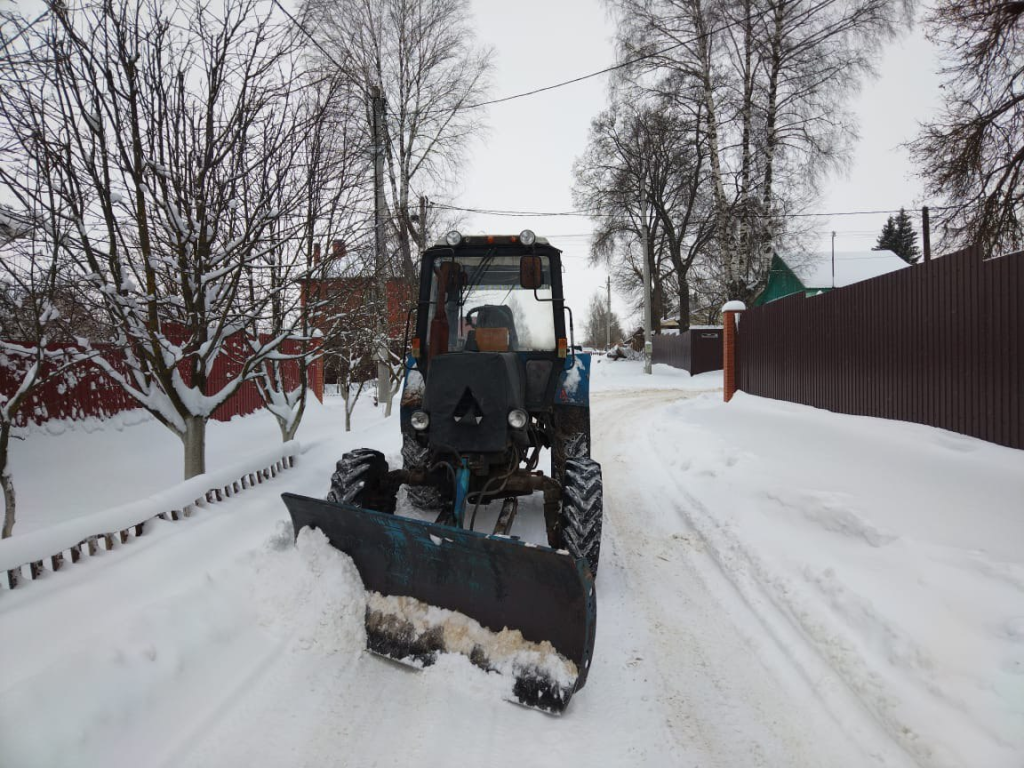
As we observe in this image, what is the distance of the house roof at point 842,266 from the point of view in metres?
28.5

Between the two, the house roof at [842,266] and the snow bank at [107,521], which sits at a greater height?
the house roof at [842,266]

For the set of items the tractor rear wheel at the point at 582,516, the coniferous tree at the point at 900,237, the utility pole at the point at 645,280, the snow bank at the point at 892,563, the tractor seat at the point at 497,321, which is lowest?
the snow bank at the point at 892,563

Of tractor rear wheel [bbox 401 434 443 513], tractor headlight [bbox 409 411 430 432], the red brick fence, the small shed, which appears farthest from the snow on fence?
the small shed

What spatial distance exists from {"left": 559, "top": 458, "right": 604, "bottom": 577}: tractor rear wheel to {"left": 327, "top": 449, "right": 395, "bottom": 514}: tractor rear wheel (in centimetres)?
130

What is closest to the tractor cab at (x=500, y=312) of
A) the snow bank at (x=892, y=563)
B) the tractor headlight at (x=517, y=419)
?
the tractor headlight at (x=517, y=419)

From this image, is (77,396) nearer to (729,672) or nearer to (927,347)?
(729,672)

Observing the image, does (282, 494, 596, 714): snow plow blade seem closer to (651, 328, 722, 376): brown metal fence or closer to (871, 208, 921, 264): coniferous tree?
(651, 328, 722, 376): brown metal fence

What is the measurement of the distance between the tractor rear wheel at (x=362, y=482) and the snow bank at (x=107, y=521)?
1033 mm

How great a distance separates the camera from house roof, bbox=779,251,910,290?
2853cm

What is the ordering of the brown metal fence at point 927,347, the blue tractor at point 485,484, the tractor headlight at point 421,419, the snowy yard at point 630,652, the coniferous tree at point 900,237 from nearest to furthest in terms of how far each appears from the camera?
the snowy yard at point 630,652
the blue tractor at point 485,484
the tractor headlight at point 421,419
the brown metal fence at point 927,347
the coniferous tree at point 900,237

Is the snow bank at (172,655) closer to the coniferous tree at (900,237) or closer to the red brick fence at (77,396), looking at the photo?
the red brick fence at (77,396)

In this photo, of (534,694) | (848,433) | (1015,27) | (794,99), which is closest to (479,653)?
(534,694)

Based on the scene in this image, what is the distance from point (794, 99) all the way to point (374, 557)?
54.9 feet

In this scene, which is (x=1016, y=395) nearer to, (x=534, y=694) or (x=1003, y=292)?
(x=1003, y=292)
